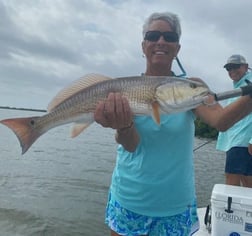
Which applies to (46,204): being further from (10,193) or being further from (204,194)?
(204,194)

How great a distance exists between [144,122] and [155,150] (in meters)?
0.23

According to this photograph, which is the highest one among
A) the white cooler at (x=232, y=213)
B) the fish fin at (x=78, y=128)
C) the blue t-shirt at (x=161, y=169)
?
the fish fin at (x=78, y=128)

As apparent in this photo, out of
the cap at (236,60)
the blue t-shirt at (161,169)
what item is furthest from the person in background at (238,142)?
the blue t-shirt at (161,169)

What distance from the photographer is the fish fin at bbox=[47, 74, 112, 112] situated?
3.04 meters

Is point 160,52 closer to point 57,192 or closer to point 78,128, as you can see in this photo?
point 78,128

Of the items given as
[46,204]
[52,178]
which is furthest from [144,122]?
[52,178]

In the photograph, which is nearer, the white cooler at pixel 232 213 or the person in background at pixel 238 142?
the white cooler at pixel 232 213

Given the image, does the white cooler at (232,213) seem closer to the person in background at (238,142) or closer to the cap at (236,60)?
the person in background at (238,142)

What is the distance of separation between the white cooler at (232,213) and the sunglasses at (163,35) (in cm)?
201

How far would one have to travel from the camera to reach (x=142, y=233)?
2863 millimetres

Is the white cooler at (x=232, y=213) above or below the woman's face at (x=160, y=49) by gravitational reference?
below

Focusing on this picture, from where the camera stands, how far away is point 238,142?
20.7ft

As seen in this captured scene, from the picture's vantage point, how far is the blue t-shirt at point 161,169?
9.29 ft

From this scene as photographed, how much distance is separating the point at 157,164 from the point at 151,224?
0.45 metres
